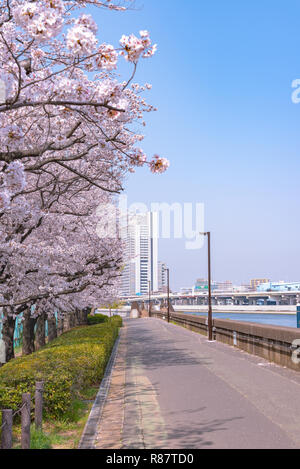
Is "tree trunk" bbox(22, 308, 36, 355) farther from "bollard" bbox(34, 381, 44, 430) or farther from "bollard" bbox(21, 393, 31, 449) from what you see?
"bollard" bbox(21, 393, 31, 449)

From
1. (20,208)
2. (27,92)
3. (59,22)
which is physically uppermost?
(27,92)

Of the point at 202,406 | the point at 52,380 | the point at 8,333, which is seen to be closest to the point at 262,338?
the point at 202,406

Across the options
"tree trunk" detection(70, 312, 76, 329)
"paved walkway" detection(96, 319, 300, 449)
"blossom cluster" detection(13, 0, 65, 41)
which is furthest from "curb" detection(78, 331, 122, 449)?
"tree trunk" detection(70, 312, 76, 329)

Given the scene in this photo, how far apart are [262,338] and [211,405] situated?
9867 mm

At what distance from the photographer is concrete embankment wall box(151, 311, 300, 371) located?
16.4 meters

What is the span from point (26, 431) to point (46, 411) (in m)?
2.49

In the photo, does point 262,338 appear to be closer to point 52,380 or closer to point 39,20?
point 52,380

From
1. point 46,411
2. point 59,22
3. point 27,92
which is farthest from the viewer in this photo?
point 27,92

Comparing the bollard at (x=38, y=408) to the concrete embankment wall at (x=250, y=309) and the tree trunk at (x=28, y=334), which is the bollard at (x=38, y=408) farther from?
the concrete embankment wall at (x=250, y=309)

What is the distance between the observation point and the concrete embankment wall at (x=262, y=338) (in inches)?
645
